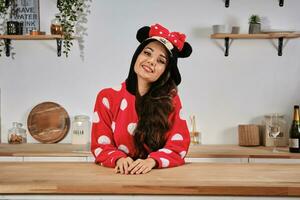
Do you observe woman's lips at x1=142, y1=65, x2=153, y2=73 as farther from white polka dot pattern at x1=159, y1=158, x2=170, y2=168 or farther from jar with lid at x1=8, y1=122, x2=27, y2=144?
jar with lid at x1=8, y1=122, x2=27, y2=144

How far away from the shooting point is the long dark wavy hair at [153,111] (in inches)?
76.2

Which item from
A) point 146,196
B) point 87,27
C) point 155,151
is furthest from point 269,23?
point 146,196

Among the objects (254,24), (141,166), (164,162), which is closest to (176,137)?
Result: (164,162)

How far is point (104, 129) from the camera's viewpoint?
198 centimetres

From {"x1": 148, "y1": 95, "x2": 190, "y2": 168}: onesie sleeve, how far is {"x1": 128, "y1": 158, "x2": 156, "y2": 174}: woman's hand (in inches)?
2.2

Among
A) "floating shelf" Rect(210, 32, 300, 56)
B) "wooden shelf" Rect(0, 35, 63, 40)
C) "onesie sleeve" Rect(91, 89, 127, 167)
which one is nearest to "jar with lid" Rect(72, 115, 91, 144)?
"wooden shelf" Rect(0, 35, 63, 40)

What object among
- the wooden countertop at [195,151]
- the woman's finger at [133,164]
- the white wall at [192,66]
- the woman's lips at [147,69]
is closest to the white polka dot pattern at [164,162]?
the woman's finger at [133,164]

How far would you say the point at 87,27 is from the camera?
4.07 meters

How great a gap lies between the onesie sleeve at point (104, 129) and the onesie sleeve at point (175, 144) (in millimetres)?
165

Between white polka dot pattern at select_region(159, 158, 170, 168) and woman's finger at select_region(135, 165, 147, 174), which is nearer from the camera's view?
woman's finger at select_region(135, 165, 147, 174)

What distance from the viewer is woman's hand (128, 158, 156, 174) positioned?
1.78 m

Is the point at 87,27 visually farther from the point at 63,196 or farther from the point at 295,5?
the point at 63,196

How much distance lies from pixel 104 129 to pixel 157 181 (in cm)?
46

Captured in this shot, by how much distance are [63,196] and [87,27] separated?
8.78ft
